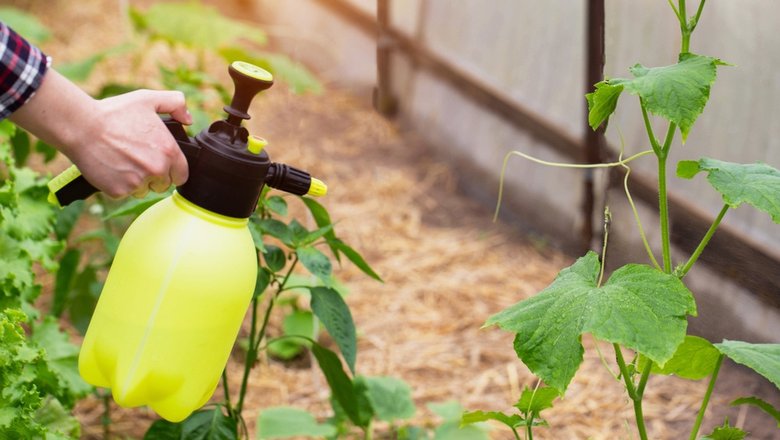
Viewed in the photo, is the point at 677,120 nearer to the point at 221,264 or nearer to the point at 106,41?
the point at 221,264

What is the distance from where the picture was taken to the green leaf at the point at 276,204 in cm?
152

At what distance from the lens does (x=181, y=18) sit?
127 inches

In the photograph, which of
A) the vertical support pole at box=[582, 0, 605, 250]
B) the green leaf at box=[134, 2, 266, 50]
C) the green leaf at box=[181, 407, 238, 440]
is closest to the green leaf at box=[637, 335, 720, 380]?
the green leaf at box=[181, 407, 238, 440]

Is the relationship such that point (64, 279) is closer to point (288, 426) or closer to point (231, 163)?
point (288, 426)

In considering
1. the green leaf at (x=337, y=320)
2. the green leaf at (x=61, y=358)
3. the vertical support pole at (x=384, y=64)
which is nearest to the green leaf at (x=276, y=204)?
the green leaf at (x=337, y=320)

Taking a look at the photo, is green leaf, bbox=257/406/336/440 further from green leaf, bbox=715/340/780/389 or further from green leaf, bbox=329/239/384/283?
green leaf, bbox=715/340/780/389

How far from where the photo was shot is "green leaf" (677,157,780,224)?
3.62ft

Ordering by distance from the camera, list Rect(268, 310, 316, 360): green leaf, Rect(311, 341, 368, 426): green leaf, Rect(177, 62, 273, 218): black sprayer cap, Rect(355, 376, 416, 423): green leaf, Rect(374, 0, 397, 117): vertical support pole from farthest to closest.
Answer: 1. Rect(374, 0, 397, 117): vertical support pole
2. Rect(268, 310, 316, 360): green leaf
3. Rect(355, 376, 416, 423): green leaf
4. Rect(311, 341, 368, 426): green leaf
5. Rect(177, 62, 273, 218): black sprayer cap

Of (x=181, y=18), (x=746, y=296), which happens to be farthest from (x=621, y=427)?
(x=181, y=18)

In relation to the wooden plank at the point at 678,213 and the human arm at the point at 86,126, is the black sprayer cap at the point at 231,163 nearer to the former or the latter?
the human arm at the point at 86,126

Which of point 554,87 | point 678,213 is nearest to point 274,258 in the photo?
point 678,213

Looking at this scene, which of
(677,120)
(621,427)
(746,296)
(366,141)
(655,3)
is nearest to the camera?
(677,120)

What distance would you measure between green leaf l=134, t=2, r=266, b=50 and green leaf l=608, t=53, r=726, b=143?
2.26m

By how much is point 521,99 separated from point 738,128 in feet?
4.42
